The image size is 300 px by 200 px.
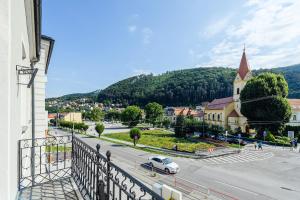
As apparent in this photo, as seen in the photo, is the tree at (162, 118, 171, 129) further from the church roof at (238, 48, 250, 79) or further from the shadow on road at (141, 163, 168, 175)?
the shadow on road at (141, 163, 168, 175)

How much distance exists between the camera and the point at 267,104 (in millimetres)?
39031

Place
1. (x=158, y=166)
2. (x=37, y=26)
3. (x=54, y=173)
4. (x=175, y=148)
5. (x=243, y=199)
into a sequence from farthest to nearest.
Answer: (x=175, y=148), (x=158, y=166), (x=243, y=199), (x=54, y=173), (x=37, y=26)

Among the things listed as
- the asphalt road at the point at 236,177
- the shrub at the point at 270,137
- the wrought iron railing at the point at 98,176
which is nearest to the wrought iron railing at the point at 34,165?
the wrought iron railing at the point at 98,176

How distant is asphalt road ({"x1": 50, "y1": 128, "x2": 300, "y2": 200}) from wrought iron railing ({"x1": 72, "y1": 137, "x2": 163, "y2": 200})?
40.0 feet

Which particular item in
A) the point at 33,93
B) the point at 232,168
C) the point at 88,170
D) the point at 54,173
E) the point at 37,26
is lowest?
the point at 232,168

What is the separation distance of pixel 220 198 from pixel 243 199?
141 cm

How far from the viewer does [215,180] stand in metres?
18.6

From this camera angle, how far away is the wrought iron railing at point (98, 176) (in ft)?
9.02

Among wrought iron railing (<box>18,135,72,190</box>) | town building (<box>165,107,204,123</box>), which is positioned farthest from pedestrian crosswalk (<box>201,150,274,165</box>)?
town building (<box>165,107,204,123</box>)

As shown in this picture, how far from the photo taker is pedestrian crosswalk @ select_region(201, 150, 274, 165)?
25906 millimetres

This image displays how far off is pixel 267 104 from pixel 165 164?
85.0 feet

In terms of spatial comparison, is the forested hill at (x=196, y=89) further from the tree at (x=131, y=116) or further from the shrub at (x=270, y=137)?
the shrub at (x=270, y=137)

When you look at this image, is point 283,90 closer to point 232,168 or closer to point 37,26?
point 232,168

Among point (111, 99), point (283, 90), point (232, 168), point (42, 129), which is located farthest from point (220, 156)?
point (111, 99)
